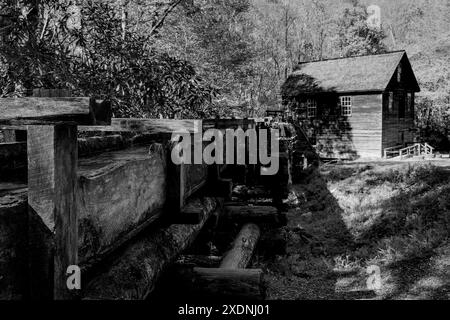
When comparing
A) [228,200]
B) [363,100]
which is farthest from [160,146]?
[363,100]

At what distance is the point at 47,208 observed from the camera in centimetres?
138

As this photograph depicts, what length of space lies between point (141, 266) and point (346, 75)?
92.8ft

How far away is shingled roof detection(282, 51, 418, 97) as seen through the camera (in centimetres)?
2631

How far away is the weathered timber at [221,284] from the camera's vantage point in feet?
8.25

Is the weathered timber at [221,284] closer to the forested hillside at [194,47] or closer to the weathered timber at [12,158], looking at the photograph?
the weathered timber at [12,158]

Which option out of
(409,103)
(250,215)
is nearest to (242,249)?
(250,215)

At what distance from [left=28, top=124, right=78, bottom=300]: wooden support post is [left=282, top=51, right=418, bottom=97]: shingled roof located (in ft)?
86.3

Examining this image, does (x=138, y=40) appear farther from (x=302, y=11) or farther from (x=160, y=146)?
(x=302, y=11)

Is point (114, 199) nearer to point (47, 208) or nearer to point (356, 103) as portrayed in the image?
point (47, 208)

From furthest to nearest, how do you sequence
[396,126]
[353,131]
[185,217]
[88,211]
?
[396,126] < [353,131] < [185,217] < [88,211]

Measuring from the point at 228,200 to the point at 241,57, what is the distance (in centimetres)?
2428

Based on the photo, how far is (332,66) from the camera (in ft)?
98.2

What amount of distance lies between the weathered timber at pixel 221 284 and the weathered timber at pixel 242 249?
95cm

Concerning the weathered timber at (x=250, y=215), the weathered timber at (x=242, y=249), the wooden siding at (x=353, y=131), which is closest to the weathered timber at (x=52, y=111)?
the weathered timber at (x=242, y=249)
